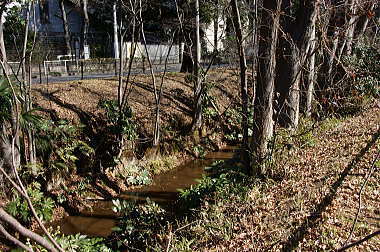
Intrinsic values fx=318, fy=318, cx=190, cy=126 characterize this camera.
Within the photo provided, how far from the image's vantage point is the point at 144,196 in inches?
320

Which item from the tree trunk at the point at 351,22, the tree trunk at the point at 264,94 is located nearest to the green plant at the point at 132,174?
the tree trunk at the point at 264,94

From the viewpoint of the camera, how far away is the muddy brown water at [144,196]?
675 centimetres

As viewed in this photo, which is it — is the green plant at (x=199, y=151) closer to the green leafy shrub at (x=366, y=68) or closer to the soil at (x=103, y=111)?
the soil at (x=103, y=111)

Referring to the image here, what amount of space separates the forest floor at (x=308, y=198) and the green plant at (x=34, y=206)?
8.43ft

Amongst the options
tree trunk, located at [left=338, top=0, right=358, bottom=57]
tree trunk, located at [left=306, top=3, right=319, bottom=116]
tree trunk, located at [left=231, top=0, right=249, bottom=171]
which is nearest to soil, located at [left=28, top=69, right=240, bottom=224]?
tree trunk, located at [left=306, top=3, right=319, bottom=116]

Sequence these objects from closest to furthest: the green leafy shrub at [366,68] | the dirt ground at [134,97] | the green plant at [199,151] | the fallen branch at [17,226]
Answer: the fallen branch at [17,226], the dirt ground at [134,97], the green plant at [199,151], the green leafy shrub at [366,68]

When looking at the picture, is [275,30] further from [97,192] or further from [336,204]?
[97,192]

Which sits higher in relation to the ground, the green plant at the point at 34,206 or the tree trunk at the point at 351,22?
the tree trunk at the point at 351,22

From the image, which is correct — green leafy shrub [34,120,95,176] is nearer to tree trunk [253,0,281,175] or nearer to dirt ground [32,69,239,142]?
dirt ground [32,69,239,142]

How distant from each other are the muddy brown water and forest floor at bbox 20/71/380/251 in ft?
7.44

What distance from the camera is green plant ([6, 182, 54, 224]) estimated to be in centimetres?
603

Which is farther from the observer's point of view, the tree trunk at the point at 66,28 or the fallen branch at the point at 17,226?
the tree trunk at the point at 66,28

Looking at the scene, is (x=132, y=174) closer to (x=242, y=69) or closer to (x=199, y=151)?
(x=199, y=151)

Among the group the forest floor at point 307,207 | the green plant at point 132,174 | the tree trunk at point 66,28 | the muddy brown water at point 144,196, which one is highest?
the tree trunk at point 66,28
